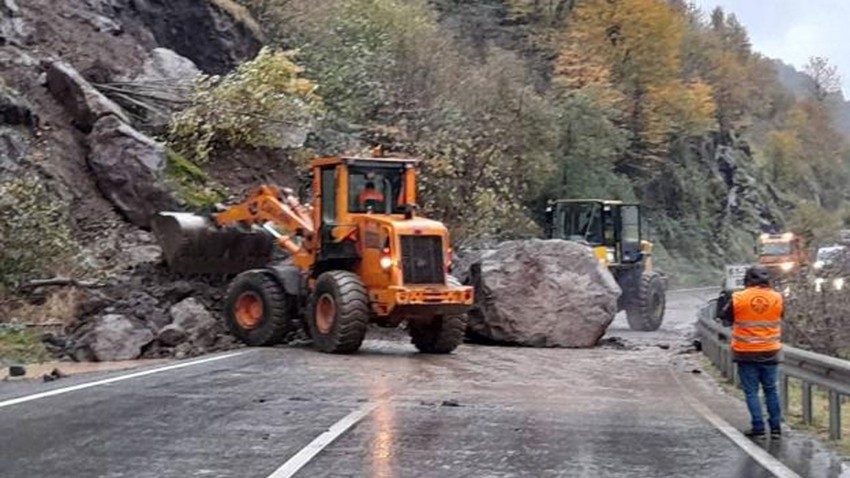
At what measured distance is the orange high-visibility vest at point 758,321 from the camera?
12016 mm

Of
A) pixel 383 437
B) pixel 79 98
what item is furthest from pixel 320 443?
pixel 79 98

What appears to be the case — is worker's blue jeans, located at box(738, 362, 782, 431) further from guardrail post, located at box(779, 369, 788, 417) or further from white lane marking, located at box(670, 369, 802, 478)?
guardrail post, located at box(779, 369, 788, 417)

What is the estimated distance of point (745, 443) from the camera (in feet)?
37.4

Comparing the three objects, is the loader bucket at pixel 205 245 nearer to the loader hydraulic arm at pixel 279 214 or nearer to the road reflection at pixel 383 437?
the loader hydraulic arm at pixel 279 214

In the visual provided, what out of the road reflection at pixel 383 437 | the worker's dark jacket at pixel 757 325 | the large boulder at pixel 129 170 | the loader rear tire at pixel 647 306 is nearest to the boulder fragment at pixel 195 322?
the large boulder at pixel 129 170

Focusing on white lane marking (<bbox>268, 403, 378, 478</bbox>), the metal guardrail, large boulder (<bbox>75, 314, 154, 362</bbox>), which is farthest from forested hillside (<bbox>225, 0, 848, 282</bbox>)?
white lane marking (<bbox>268, 403, 378, 478</bbox>)

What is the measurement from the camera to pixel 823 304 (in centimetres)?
2017

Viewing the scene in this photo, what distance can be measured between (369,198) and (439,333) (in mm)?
2542

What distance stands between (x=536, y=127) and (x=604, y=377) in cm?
2873

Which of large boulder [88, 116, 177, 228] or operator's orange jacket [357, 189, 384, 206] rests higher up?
large boulder [88, 116, 177, 228]

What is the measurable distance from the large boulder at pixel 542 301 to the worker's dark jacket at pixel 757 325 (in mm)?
12575

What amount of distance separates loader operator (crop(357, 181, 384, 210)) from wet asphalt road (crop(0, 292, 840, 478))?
3.36 meters

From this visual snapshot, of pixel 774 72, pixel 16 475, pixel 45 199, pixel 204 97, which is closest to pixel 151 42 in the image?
pixel 204 97

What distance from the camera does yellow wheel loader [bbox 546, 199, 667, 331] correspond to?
32.3m
